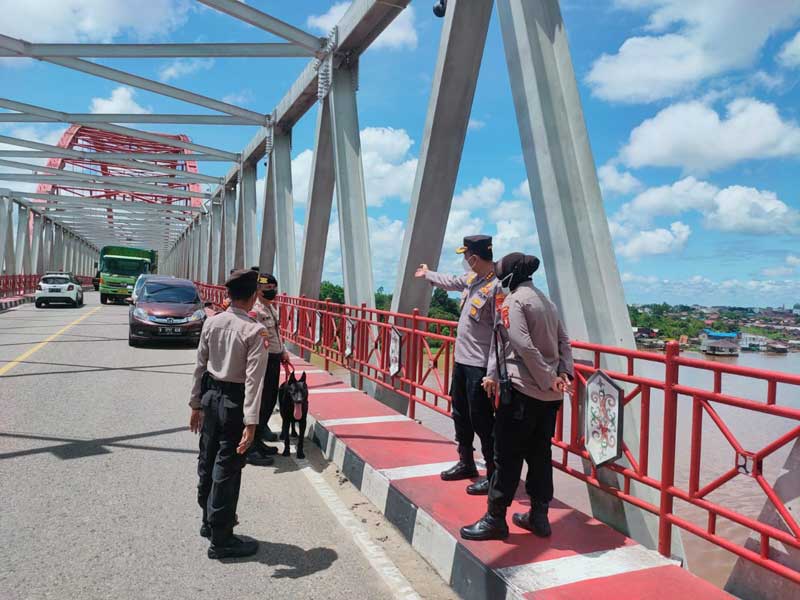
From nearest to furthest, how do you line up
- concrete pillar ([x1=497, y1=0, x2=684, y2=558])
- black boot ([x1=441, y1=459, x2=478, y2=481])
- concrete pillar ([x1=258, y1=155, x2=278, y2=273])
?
black boot ([x1=441, y1=459, x2=478, y2=481]) < concrete pillar ([x1=497, y1=0, x2=684, y2=558]) < concrete pillar ([x1=258, y1=155, x2=278, y2=273])

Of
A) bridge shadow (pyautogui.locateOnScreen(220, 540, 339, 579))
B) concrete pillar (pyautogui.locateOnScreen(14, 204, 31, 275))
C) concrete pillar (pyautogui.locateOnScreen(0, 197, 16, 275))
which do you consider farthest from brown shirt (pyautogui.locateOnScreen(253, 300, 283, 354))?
concrete pillar (pyautogui.locateOnScreen(14, 204, 31, 275))

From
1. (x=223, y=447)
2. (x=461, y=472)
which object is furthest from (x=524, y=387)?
(x=223, y=447)

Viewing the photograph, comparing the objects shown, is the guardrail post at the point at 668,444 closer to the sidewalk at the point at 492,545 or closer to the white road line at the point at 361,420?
the sidewalk at the point at 492,545

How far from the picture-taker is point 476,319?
407cm

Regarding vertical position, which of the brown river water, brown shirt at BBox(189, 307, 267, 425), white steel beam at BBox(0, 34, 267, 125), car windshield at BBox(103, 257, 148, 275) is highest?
white steel beam at BBox(0, 34, 267, 125)

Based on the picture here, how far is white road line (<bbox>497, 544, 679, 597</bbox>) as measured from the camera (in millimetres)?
2926

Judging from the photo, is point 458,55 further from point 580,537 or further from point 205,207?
point 205,207

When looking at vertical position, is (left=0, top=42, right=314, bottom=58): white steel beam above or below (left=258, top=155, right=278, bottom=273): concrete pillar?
above

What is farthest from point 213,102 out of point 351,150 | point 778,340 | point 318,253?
point 778,340

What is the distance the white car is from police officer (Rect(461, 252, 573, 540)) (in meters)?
29.6

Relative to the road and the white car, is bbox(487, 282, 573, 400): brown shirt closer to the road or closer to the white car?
the road

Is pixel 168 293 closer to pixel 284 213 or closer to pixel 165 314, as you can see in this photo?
pixel 165 314

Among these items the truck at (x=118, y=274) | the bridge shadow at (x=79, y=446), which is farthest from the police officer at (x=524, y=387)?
the truck at (x=118, y=274)

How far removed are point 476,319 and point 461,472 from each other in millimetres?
1268
